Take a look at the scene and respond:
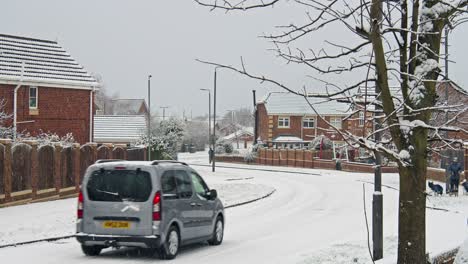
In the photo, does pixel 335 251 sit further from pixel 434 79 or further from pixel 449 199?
pixel 449 199

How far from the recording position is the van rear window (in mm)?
13352

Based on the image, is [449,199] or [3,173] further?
[449,199]

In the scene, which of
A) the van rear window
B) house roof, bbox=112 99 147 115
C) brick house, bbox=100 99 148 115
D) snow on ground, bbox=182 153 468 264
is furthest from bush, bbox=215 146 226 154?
the van rear window

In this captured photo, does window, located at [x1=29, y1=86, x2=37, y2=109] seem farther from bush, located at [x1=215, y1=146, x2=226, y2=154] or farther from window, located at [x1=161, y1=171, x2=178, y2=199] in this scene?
bush, located at [x1=215, y1=146, x2=226, y2=154]

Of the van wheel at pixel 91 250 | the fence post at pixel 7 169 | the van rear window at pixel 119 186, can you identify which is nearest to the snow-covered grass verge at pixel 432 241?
the van rear window at pixel 119 186

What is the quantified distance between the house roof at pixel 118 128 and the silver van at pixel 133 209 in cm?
5002

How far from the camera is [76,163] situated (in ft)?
93.0

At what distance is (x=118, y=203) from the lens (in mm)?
13297

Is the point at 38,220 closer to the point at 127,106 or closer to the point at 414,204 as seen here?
the point at 414,204

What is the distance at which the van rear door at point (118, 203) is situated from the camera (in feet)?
43.2

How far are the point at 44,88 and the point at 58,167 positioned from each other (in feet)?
43.1

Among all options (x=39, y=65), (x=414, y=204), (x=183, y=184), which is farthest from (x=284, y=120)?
(x=414, y=204)

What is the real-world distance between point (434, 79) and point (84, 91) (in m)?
34.2

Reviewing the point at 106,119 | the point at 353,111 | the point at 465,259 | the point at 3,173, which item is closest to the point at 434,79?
the point at 353,111
